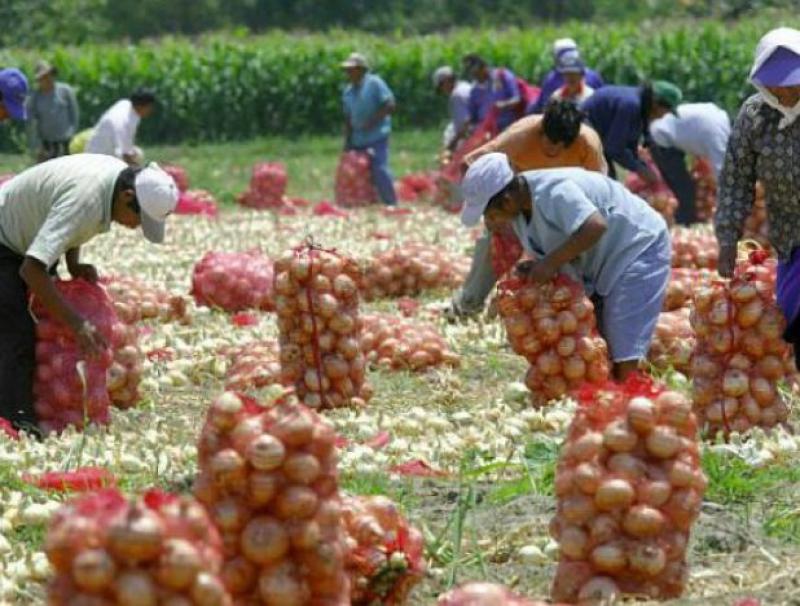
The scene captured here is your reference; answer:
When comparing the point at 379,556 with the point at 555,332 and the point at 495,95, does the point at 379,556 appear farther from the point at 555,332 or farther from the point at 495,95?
the point at 495,95

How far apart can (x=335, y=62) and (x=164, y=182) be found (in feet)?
88.4

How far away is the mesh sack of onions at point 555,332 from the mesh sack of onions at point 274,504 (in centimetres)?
362

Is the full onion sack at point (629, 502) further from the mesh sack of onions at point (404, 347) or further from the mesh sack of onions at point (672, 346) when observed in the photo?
the mesh sack of onions at point (404, 347)

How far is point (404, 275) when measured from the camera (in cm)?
1230

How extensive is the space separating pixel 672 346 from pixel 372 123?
1079 centimetres

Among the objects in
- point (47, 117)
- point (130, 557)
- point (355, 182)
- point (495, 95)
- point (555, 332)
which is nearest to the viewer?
point (130, 557)

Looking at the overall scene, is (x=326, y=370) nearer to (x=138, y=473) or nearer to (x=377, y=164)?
(x=138, y=473)

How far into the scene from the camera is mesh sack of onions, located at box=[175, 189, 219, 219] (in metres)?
19.1

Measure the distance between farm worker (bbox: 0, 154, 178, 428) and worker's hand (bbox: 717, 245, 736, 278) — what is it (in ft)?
6.92

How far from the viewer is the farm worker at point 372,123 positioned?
64.6ft

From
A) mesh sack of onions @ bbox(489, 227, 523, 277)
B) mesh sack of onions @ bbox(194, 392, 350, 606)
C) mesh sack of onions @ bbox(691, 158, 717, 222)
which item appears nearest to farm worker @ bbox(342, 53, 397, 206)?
mesh sack of onions @ bbox(691, 158, 717, 222)

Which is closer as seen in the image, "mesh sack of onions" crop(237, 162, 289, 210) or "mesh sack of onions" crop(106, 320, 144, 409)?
"mesh sack of onions" crop(106, 320, 144, 409)

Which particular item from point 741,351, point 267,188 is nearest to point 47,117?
Result: point 267,188

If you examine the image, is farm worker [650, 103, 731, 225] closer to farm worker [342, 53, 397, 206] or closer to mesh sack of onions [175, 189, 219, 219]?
farm worker [342, 53, 397, 206]
